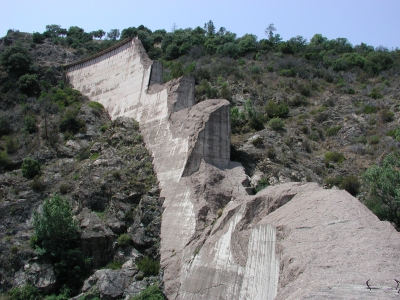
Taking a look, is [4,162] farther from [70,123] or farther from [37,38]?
[37,38]

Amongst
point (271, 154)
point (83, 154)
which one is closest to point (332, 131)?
point (271, 154)

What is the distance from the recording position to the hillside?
1928 cm

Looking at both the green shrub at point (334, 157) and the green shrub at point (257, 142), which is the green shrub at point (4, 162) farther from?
the green shrub at point (334, 157)

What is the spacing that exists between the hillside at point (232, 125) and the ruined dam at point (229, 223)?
4.54 feet

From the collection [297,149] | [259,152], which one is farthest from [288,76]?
[259,152]

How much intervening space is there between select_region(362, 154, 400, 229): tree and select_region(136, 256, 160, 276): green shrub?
871 cm

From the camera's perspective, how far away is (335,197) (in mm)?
10648

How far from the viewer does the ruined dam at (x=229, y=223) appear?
7684 mm

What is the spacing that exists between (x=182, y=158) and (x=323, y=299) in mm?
12032

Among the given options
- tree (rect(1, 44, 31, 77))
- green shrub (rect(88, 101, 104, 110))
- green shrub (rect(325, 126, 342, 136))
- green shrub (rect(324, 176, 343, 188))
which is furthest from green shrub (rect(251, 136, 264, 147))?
tree (rect(1, 44, 31, 77))

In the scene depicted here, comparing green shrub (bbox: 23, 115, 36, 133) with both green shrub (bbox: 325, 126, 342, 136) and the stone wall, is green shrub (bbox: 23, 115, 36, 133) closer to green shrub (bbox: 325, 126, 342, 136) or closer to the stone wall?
the stone wall

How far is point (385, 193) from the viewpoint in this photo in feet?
58.4

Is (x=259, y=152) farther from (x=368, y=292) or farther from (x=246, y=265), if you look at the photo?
(x=368, y=292)

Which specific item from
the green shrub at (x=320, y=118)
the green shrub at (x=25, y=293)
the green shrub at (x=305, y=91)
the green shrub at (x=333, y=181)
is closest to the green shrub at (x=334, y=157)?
the green shrub at (x=333, y=181)
